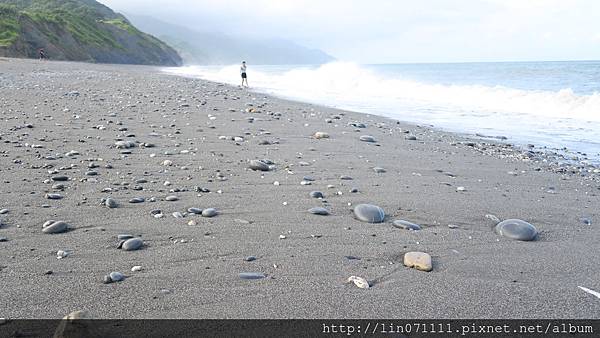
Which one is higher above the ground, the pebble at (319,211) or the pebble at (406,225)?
the pebble at (406,225)

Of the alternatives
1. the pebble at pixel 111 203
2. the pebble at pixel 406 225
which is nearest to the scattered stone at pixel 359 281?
the pebble at pixel 406 225

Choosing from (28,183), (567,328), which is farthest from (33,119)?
(567,328)

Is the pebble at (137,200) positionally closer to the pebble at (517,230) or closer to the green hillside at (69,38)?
the pebble at (517,230)

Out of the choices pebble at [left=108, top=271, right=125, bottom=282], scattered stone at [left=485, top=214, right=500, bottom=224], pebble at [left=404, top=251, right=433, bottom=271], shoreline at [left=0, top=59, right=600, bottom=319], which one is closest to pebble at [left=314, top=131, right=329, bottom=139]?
shoreline at [left=0, top=59, right=600, bottom=319]

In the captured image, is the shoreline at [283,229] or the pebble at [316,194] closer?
the shoreline at [283,229]

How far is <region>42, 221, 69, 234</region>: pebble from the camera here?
3.27 meters

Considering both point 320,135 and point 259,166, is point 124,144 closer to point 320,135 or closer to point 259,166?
point 259,166

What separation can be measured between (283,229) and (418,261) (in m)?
1.07

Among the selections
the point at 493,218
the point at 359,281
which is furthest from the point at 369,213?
the point at 359,281

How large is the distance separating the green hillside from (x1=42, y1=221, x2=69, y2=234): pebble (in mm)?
51304

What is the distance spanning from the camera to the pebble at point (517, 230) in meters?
3.50

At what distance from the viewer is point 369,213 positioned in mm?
3812

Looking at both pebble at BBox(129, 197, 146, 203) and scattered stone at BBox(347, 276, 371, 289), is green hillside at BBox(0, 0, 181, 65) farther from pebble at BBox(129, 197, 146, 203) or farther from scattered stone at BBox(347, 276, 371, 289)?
scattered stone at BBox(347, 276, 371, 289)

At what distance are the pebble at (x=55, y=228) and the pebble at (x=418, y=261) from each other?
2411 mm
